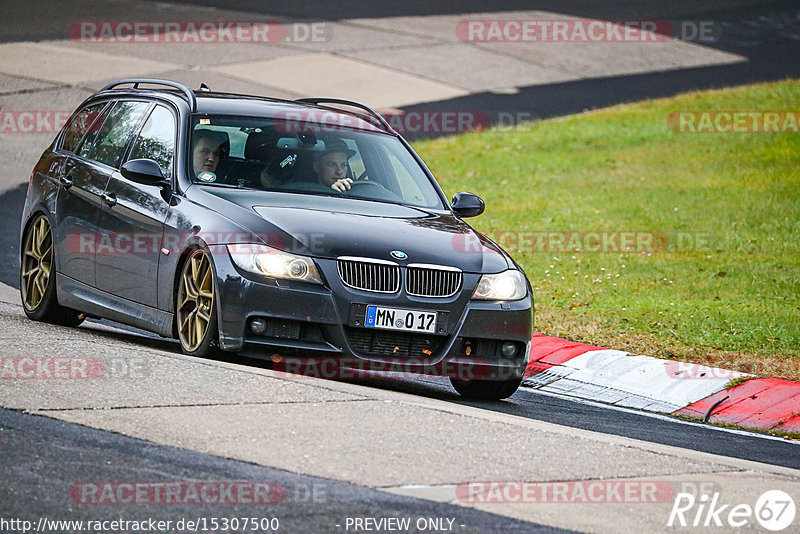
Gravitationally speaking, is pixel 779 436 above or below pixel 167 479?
below

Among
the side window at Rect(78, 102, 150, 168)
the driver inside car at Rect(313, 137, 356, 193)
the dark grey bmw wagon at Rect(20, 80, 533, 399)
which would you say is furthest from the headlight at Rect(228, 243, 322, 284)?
the side window at Rect(78, 102, 150, 168)

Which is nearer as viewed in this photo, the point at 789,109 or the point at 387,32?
the point at 789,109

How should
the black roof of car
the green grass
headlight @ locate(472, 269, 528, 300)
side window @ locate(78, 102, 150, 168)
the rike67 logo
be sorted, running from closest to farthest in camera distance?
the rike67 logo → headlight @ locate(472, 269, 528, 300) → the black roof of car → side window @ locate(78, 102, 150, 168) → the green grass

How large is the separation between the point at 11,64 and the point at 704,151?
457 inches

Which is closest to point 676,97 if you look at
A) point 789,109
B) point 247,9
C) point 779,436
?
point 789,109

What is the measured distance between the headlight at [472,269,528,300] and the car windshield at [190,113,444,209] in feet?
3.66

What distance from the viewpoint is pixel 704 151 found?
2155 centimetres

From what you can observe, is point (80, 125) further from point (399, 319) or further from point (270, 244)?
point (399, 319)

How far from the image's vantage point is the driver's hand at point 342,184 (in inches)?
354

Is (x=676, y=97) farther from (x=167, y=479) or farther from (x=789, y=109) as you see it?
(x=167, y=479)

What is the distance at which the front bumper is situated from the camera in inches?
306

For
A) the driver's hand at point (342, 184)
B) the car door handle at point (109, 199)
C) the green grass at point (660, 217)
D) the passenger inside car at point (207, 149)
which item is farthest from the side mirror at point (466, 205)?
the car door handle at point (109, 199)

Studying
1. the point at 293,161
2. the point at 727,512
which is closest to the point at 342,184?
the point at 293,161

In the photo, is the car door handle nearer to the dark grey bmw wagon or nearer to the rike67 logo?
the dark grey bmw wagon
